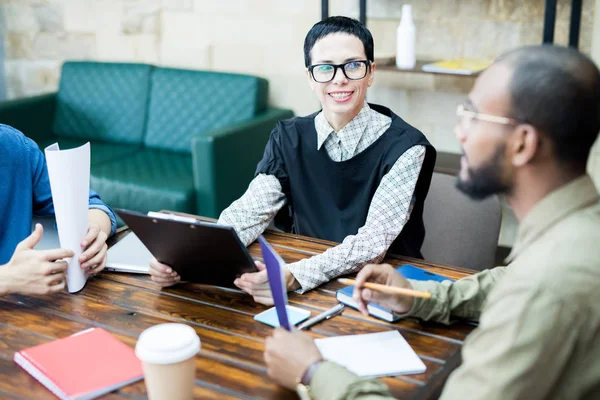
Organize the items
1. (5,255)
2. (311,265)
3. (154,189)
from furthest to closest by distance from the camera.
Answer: (154,189) < (5,255) < (311,265)

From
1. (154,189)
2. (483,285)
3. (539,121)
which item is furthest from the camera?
(154,189)

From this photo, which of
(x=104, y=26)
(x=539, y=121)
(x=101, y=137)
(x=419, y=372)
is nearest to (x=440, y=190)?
(x=419, y=372)

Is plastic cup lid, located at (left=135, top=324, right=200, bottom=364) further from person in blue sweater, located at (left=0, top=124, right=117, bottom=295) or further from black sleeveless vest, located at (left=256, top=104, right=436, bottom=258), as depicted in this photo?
black sleeveless vest, located at (left=256, top=104, right=436, bottom=258)

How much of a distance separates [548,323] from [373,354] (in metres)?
0.45

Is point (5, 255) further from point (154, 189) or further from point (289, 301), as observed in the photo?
point (154, 189)

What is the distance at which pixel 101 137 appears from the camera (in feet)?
14.2

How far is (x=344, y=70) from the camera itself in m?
2.12

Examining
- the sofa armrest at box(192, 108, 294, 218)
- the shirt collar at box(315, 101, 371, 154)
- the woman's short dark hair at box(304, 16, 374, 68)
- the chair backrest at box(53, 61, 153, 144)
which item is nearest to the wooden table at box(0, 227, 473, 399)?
the shirt collar at box(315, 101, 371, 154)

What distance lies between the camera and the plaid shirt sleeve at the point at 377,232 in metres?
1.72

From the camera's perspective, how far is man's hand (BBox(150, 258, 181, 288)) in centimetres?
170

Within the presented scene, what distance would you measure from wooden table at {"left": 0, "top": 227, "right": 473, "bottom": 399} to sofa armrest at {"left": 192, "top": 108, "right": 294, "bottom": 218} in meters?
1.69

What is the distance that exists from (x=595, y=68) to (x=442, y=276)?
70 cm

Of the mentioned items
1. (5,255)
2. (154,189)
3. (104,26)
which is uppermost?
(104,26)

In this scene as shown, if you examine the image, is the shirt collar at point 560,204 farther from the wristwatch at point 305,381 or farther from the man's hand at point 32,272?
the man's hand at point 32,272
